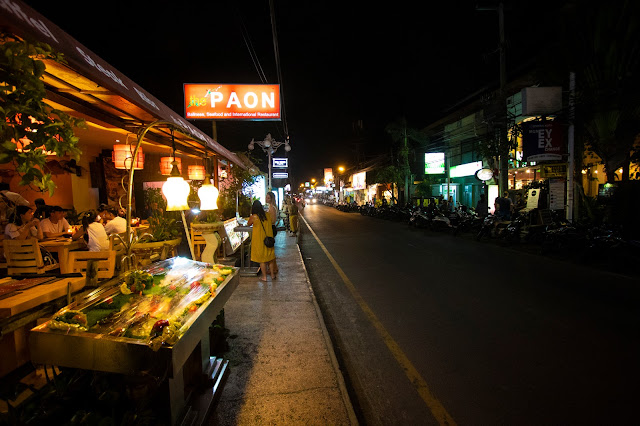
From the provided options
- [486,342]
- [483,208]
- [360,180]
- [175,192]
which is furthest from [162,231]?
[360,180]

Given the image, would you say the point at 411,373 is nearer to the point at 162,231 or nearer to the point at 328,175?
the point at 162,231

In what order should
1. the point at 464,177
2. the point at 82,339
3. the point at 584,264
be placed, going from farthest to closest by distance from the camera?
the point at 464,177, the point at 584,264, the point at 82,339

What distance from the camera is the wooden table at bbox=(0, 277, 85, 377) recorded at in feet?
9.09

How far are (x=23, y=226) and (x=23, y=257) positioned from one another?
2311mm

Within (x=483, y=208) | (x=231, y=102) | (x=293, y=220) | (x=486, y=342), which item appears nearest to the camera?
(x=486, y=342)

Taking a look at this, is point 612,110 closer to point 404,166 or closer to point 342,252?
point 342,252

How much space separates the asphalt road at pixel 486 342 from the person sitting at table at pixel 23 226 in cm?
613

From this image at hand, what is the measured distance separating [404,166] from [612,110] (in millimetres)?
17083

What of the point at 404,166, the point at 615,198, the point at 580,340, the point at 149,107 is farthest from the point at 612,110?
the point at 404,166

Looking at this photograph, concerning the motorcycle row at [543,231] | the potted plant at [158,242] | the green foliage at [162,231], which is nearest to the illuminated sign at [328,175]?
the motorcycle row at [543,231]

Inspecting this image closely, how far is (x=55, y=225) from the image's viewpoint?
26.1 ft

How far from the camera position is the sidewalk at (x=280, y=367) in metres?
2.95

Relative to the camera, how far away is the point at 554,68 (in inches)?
442

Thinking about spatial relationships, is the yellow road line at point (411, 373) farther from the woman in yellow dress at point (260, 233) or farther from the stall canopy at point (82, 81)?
the stall canopy at point (82, 81)
